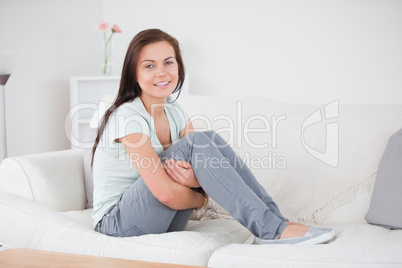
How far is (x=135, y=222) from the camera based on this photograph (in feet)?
5.63

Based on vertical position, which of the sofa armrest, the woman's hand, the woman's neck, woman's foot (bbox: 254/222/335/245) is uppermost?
the woman's neck

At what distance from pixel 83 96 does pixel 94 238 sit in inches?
105

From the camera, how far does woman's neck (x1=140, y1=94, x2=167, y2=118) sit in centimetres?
192

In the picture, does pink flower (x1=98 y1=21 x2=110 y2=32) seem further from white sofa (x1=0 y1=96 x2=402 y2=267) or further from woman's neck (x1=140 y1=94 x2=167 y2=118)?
woman's neck (x1=140 y1=94 x2=167 y2=118)

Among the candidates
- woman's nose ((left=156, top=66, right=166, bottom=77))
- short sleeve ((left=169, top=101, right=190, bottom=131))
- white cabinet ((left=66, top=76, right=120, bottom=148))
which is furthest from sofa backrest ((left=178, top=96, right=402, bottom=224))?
white cabinet ((left=66, top=76, right=120, bottom=148))

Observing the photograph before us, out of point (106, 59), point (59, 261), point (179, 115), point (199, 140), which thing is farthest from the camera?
point (106, 59)

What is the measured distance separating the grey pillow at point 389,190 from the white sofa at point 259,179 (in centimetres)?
5

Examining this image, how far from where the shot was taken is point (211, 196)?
166 centimetres

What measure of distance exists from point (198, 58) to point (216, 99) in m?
2.28

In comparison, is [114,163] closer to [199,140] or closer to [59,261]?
[199,140]

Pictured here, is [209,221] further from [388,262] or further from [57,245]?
[388,262]

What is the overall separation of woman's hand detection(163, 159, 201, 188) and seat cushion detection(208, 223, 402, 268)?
0.25 m

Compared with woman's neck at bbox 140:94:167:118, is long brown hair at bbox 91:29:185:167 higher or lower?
higher

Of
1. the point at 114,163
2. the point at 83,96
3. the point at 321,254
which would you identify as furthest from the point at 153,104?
the point at 83,96
